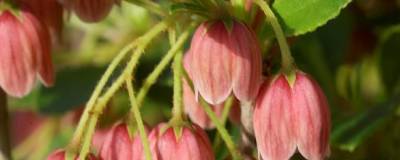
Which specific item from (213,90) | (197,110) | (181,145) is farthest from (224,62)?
(197,110)

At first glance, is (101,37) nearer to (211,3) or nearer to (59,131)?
(59,131)

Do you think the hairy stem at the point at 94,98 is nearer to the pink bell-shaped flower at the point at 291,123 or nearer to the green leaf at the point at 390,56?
the pink bell-shaped flower at the point at 291,123

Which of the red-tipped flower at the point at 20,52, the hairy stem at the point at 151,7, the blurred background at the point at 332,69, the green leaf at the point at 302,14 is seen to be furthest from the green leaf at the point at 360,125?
the red-tipped flower at the point at 20,52

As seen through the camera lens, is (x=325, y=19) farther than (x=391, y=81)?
No

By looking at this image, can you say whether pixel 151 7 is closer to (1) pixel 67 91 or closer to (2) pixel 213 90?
(2) pixel 213 90

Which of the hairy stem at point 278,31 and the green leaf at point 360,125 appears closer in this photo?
the hairy stem at point 278,31

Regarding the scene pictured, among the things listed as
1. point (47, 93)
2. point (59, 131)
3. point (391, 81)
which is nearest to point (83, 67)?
point (47, 93)
